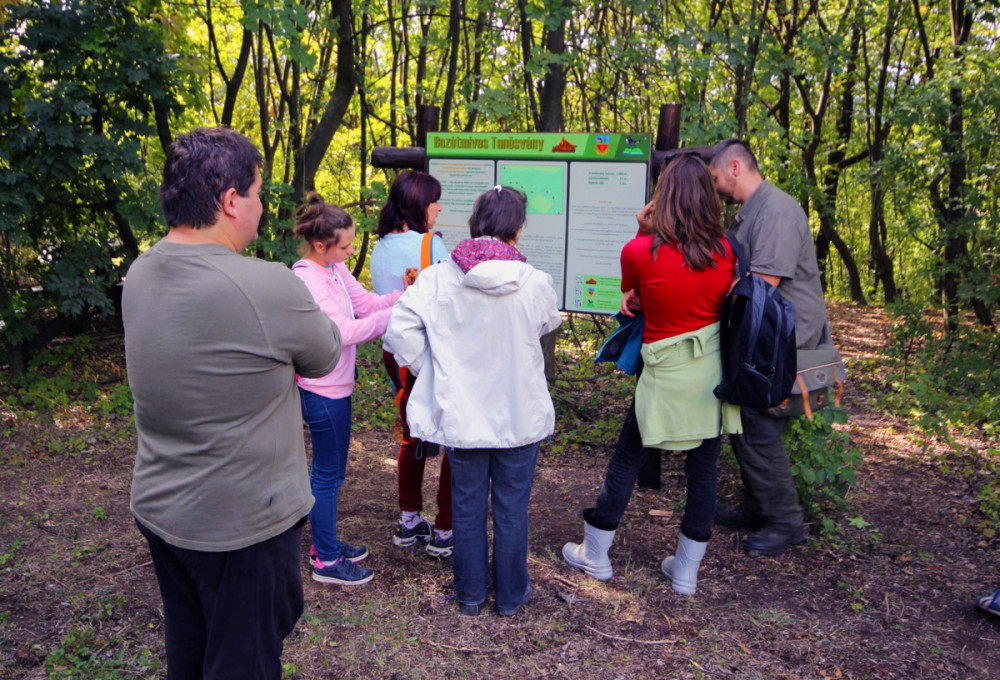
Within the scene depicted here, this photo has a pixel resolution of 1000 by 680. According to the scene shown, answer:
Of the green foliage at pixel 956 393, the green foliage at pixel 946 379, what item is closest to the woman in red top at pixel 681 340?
the green foliage at pixel 956 393

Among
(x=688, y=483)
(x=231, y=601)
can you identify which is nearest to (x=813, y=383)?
(x=688, y=483)

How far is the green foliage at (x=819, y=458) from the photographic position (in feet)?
12.8

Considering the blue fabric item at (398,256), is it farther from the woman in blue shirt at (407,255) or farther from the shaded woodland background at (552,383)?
the shaded woodland background at (552,383)

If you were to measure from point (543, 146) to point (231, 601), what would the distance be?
3277mm

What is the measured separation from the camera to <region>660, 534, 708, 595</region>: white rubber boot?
342 centimetres

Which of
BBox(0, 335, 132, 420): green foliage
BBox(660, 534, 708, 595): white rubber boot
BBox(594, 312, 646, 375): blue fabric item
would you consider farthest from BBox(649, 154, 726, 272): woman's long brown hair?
BBox(0, 335, 132, 420): green foliage

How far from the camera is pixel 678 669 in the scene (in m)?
2.91

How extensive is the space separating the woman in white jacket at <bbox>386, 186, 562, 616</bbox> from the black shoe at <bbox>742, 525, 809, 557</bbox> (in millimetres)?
1480

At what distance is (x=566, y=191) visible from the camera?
175 inches

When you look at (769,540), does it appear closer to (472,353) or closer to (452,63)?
(472,353)

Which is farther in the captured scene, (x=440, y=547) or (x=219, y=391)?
(x=440, y=547)

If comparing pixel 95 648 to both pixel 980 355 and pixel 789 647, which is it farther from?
pixel 980 355

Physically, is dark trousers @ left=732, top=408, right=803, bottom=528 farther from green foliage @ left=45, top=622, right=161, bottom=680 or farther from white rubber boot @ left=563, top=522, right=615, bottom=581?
green foliage @ left=45, top=622, right=161, bottom=680

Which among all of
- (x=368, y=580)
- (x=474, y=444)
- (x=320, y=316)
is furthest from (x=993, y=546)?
(x=320, y=316)
